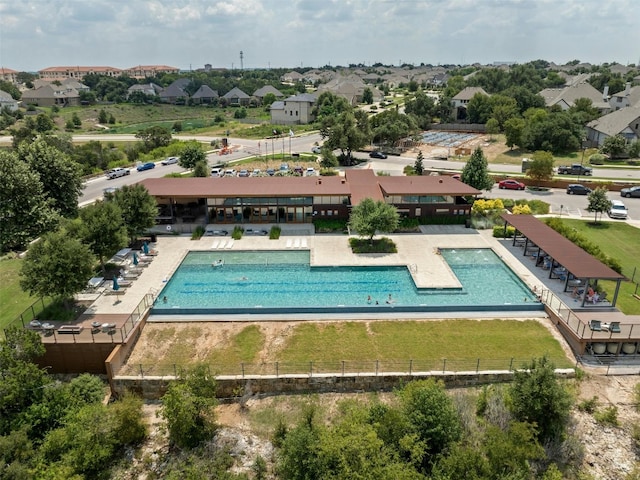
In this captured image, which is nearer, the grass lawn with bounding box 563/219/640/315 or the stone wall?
the stone wall

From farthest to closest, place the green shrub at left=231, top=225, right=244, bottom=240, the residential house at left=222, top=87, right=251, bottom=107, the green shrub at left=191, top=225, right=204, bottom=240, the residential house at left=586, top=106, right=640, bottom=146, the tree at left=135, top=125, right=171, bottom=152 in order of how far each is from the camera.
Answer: the residential house at left=222, top=87, right=251, bottom=107
the tree at left=135, top=125, right=171, bottom=152
the residential house at left=586, top=106, right=640, bottom=146
the green shrub at left=191, top=225, right=204, bottom=240
the green shrub at left=231, top=225, right=244, bottom=240

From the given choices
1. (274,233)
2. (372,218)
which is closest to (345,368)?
(372,218)

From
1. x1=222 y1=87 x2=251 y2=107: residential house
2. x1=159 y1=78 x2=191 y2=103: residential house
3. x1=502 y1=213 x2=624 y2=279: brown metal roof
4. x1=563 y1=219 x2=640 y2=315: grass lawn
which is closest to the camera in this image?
x1=502 y1=213 x2=624 y2=279: brown metal roof

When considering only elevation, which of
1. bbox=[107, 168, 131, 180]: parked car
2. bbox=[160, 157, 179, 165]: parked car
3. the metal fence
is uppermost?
bbox=[160, 157, 179, 165]: parked car

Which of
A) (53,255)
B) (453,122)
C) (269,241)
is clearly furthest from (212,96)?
(53,255)

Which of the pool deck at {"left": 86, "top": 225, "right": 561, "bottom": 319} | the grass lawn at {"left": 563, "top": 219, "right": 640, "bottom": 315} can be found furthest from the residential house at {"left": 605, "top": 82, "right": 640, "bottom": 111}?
the pool deck at {"left": 86, "top": 225, "right": 561, "bottom": 319}

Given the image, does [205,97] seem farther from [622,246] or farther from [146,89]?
[622,246]

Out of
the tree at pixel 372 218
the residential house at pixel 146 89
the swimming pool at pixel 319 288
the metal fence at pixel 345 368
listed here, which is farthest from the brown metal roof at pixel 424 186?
the residential house at pixel 146 89

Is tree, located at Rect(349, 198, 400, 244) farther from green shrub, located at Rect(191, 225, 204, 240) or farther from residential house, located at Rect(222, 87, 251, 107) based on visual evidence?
residential house, located at Rect(222, 87, 251, 107)

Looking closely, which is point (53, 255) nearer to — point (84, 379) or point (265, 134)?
point (84, 379)
